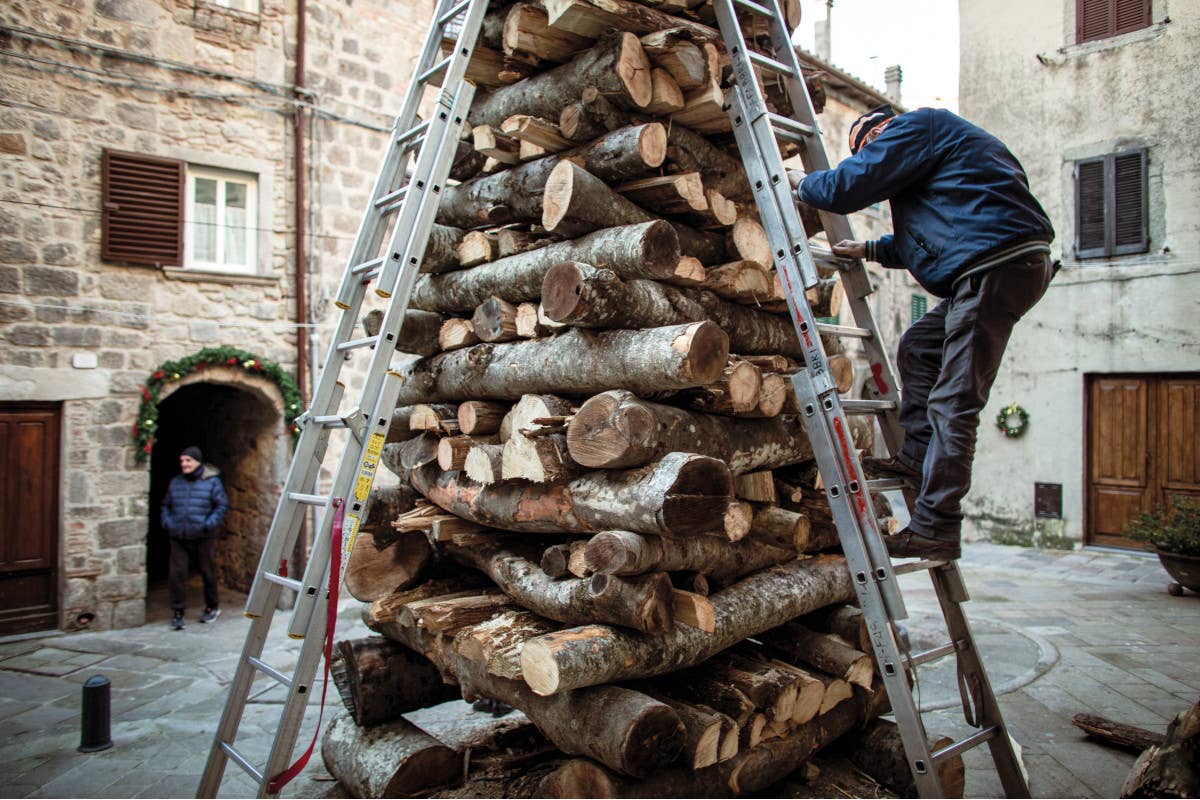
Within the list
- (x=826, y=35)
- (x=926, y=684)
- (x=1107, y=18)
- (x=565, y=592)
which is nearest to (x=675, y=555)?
(x=565, y=592)

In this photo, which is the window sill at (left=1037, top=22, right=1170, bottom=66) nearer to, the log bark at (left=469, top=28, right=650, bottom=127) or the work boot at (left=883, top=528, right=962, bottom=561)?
the log bark at (left=469, top=28, right=650, bottom=127)

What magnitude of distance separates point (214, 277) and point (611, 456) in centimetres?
717

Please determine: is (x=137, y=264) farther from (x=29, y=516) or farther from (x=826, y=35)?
(x=826, y=35)

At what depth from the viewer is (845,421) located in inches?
122

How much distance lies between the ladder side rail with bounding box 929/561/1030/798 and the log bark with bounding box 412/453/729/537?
1.00 m

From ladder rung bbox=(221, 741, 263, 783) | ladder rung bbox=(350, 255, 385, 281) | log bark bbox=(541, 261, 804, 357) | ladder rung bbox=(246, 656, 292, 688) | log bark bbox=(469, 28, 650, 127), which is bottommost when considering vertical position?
ladder rung bbox=(221, 741, 263, 783)

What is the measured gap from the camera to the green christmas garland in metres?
8.27

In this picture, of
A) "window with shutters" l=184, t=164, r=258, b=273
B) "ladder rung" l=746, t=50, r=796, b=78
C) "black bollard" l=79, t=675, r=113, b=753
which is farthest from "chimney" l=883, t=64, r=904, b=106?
"black bollard" l=79, t=675, r=113, b=753

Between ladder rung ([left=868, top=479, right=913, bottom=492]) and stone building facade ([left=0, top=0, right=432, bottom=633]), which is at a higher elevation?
stone building facade ([left=0, top=0, right=432, bottom=633])

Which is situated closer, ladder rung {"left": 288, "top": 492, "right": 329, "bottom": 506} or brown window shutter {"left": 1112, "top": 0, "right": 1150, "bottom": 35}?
ladder rung {"left": 288, "top": 492, "right": 329, "bottom": 506}

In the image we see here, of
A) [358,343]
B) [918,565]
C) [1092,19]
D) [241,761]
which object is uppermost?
[1092,19]

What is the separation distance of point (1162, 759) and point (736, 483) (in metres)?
1.74

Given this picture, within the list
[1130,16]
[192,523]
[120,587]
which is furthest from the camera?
[1130,16]

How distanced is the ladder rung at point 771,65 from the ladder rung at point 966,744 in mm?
2983
